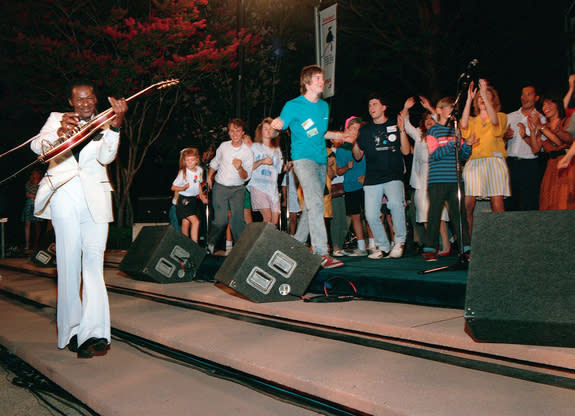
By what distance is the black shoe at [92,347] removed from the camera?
3799 mm

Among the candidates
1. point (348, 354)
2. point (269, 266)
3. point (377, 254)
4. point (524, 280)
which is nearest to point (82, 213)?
point (269, 266)

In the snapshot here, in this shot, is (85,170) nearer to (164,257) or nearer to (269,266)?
(269,266)

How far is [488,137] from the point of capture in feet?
19.4

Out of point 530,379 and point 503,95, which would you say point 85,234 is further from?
point 503,95

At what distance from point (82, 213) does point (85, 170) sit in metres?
0.32

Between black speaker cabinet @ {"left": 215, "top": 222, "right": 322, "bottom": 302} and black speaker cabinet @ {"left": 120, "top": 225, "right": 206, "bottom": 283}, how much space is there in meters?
1.71

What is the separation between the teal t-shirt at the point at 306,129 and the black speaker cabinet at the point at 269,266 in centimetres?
113

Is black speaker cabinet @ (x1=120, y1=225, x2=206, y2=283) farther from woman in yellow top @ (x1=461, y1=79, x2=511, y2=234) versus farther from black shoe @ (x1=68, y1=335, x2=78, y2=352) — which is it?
woman in yellow top @ (x1=461, y1=79, x2=511, y2=234)

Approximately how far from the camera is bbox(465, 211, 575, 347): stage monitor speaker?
2631mm

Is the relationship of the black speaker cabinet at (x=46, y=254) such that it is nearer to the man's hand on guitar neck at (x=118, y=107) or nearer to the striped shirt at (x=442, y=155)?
the man's hand on guitar neck at (x=118, y=107)

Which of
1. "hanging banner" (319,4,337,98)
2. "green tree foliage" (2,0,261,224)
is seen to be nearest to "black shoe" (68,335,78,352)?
"hanging banner" (319,4,337,98)

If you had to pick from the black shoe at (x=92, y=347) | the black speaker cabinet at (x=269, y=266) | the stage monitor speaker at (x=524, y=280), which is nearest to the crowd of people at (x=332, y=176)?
the black shoe at (x=92, y=347)

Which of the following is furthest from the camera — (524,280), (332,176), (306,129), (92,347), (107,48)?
(107,48)

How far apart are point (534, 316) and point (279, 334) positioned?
6.45 feet
